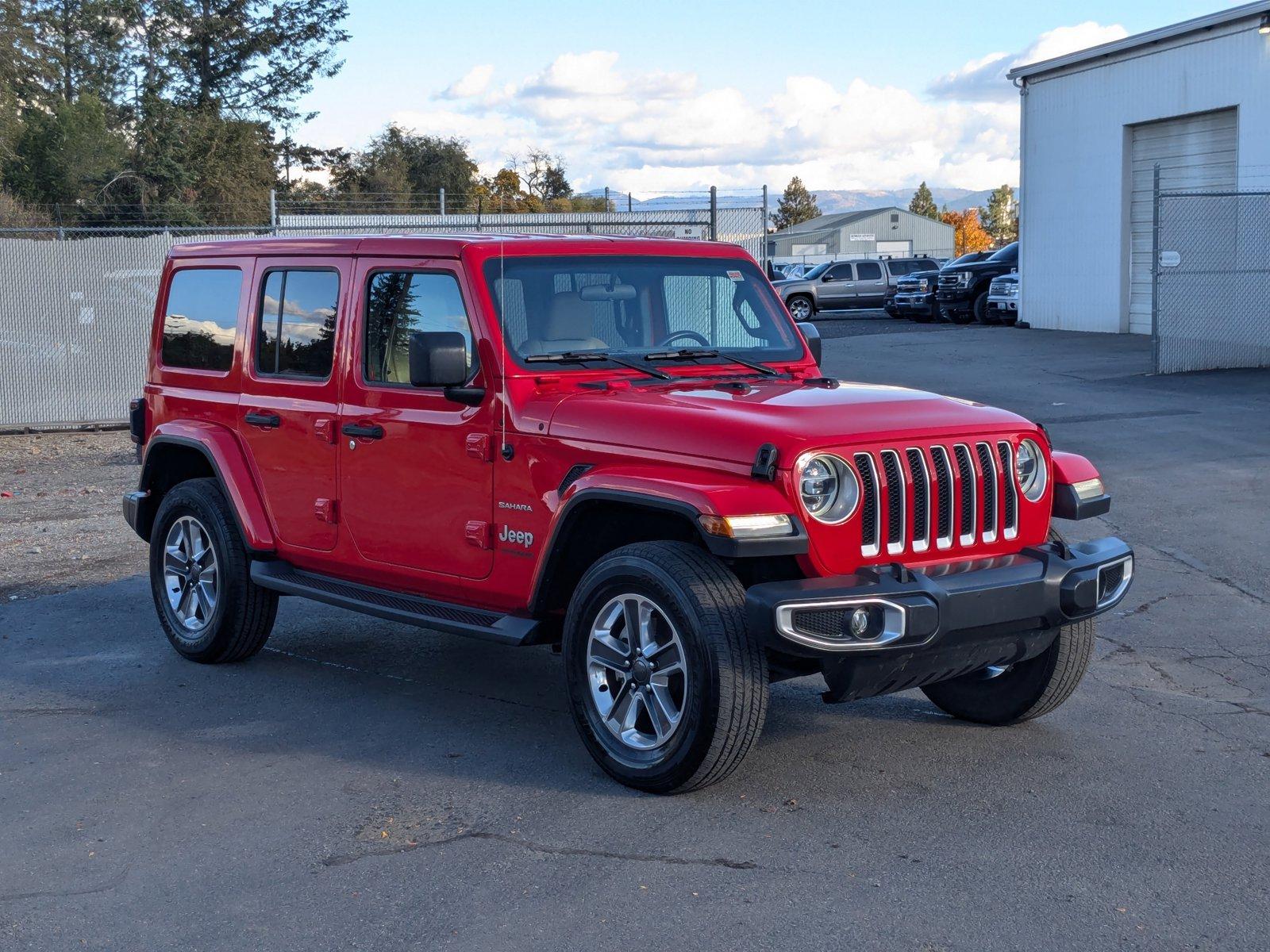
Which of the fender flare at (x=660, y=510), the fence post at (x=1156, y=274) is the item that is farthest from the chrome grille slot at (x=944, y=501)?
the fence post at (x=1156, y=274)

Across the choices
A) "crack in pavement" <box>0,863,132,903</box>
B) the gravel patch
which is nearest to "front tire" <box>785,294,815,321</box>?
the gravel patch

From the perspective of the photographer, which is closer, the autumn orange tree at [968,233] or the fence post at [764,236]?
the fence post at [764,236]

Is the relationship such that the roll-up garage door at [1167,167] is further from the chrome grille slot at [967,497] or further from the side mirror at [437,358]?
the side mirror at [437,358]

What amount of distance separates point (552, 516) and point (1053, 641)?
196cm

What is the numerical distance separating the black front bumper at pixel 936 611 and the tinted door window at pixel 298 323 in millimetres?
2691

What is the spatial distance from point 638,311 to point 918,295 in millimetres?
30165

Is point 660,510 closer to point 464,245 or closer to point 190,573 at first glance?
point 464,245

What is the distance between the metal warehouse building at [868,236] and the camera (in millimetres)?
99688

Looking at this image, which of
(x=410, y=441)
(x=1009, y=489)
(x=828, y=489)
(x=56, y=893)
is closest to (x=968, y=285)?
(x=410, y=441)

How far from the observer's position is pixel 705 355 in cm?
616

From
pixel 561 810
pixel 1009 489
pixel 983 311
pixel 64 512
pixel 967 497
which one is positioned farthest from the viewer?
pixel 983 311

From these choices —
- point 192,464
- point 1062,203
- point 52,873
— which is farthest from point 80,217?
point 52,873

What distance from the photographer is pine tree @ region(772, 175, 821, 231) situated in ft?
449

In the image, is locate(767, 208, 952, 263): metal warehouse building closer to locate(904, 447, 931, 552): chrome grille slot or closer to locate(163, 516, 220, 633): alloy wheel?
locate(163, 516, 220, 633): alloy wheel
